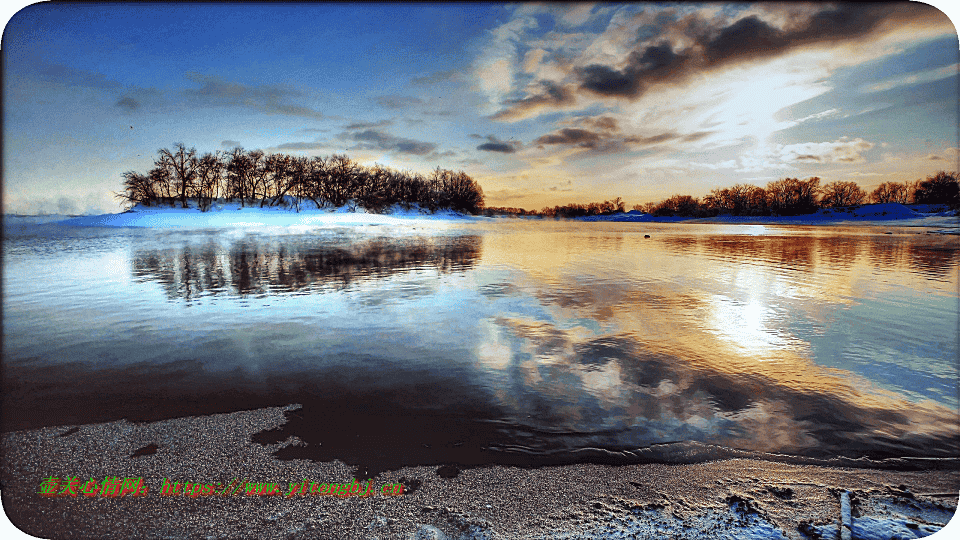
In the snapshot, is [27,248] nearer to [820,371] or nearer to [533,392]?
[533,392]

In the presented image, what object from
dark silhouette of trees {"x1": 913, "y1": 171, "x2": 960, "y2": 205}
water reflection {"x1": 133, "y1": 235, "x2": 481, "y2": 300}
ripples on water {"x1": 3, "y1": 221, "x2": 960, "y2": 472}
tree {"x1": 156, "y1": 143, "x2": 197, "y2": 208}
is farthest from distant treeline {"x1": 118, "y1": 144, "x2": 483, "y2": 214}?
dark silhouette of trees {"x1": 913, "y1": 171, "x2": 960, "y2": 205}

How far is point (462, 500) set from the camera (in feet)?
8.29

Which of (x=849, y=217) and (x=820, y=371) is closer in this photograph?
(x=820, y=371)

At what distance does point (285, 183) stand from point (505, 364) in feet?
215

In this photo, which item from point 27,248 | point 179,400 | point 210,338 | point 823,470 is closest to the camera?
point 823,470

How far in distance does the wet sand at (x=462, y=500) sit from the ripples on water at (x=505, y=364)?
246 mm

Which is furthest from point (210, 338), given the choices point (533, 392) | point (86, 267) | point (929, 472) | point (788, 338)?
point (86, 267)

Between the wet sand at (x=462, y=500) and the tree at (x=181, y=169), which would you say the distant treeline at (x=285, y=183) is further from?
the wet sand at (x=462, y=500)

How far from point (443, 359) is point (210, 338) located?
3566 mm

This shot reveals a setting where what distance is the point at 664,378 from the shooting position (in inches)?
179

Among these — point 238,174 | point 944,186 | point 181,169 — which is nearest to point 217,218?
point 181,169

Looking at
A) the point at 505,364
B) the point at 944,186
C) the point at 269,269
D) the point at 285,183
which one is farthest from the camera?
the point at 285,183

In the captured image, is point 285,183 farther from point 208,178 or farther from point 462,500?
point 462,500

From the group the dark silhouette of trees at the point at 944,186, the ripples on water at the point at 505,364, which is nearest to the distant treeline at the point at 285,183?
the ripples on water at the point at 505,364
